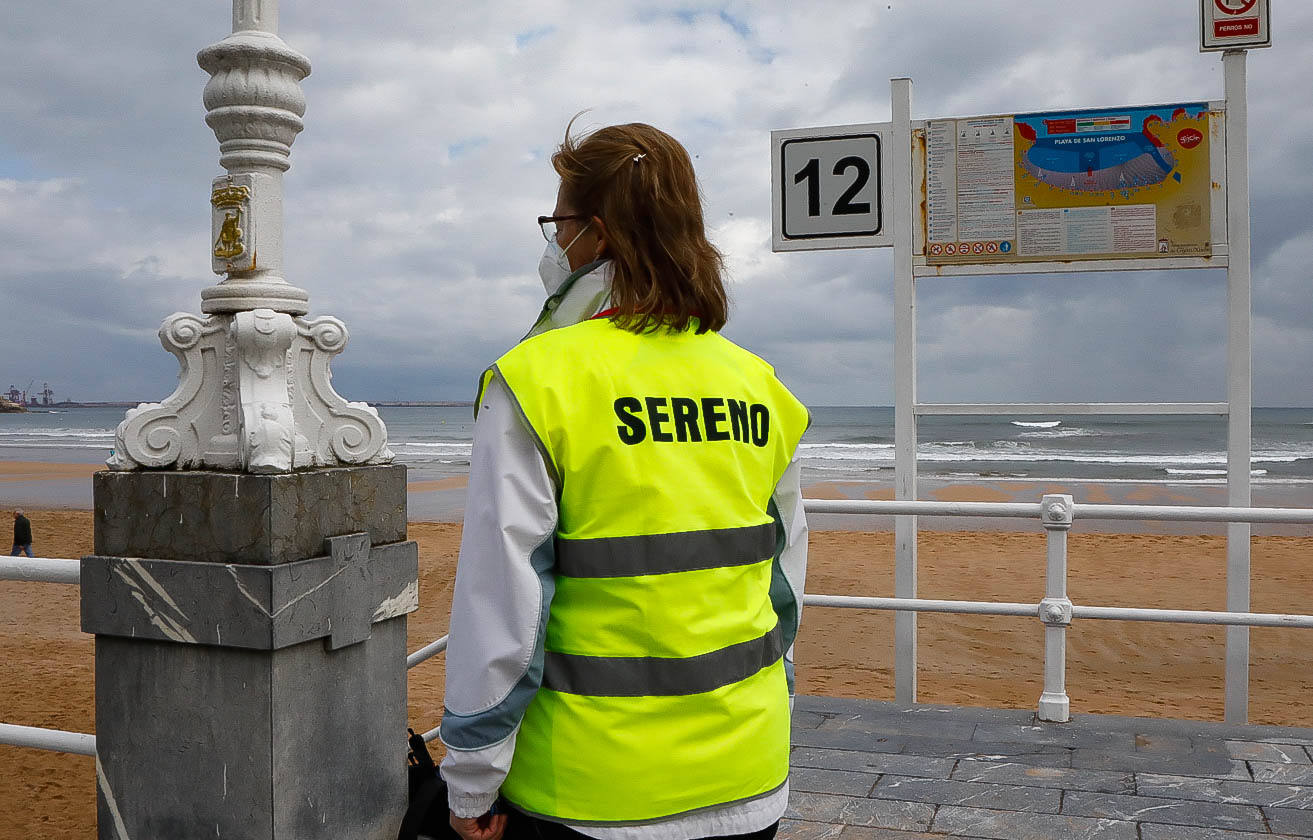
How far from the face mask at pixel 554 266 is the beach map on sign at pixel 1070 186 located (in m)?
3.89

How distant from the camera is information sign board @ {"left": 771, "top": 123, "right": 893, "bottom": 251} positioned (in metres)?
5.39

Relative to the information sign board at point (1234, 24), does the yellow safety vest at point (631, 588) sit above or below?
below

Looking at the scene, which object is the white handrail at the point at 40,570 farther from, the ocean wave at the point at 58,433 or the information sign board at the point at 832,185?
the ocean wave at the point at 58,433

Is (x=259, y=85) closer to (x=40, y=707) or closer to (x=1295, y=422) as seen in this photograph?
(x=40, y=707)

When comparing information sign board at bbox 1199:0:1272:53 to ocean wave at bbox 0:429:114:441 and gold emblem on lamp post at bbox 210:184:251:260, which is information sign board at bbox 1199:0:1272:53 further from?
ocean wave at bbox 0:429:114:441

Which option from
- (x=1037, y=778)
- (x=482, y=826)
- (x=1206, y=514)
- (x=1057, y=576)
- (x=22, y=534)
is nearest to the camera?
(x=482, y=826)

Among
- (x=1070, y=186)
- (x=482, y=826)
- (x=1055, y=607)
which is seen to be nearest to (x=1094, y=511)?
(x=1055, y=607)

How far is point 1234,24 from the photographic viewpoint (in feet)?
16.5

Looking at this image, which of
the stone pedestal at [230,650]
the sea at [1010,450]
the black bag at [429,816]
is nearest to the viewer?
the black bag at [429,816]

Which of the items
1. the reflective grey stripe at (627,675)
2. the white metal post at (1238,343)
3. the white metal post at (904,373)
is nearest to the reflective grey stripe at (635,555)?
the reflective grey stripe at (627,675)

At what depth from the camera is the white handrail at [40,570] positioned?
2.75 meters

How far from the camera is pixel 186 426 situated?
8.77 ft

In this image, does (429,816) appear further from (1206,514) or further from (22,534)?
(22,534)

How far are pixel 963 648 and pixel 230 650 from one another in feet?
27.8
